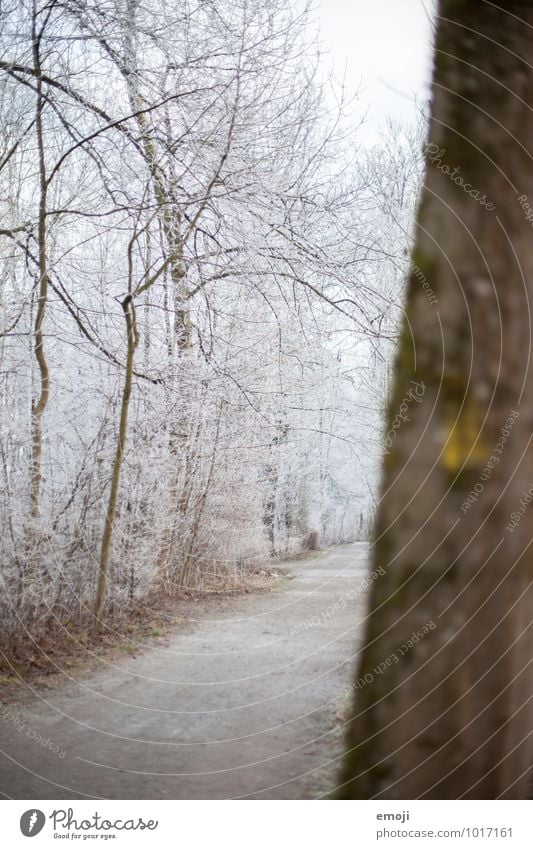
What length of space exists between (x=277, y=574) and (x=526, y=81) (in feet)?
8.03

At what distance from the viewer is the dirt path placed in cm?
142

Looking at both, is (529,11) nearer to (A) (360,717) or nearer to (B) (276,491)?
(A) (360,717)

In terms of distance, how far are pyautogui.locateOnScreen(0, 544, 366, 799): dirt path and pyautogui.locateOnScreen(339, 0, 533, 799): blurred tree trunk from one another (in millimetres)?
499

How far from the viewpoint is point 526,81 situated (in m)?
0.85

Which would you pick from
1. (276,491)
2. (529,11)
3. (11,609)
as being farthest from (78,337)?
(529,11)

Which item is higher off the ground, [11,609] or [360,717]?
[360,717]
